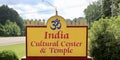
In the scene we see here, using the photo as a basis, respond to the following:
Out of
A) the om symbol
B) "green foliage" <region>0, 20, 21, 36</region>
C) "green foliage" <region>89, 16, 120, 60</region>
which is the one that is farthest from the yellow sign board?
"green foliage" <region>0, 20, 21, 36</region>

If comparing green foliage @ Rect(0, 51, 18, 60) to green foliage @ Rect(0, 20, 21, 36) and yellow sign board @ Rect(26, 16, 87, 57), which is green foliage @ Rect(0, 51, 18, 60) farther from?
green foliage @ Rect(0, 20, 21, 36)

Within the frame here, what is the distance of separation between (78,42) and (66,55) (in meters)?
0.57

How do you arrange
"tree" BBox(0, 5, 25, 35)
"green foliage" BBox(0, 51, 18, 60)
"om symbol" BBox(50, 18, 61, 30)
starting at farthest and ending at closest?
1. "tree" BBox(0, 5, 25, 35)
2. "green foliage" BBox(0, 51, 18, 60)
3. "om symbol" BBox(50, 18, 61, 30)

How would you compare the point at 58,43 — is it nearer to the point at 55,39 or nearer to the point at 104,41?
the point at 55,39

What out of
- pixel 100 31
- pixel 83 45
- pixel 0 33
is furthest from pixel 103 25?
pixel 0 33

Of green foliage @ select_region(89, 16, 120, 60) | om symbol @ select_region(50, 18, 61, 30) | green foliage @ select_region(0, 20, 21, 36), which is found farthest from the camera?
green foliage @ select_region(0, 20, 21, 36)

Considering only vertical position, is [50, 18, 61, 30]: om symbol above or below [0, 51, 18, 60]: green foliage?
above

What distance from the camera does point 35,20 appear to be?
39.0 feet

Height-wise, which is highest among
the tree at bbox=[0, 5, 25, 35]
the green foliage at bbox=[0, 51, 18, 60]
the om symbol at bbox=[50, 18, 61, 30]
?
the tree at bbox=[0, 5, 25, 35]

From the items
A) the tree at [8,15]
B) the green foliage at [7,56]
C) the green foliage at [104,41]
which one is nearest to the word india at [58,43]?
the green foliage at [7,56]

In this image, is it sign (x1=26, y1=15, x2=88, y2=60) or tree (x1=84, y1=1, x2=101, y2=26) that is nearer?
sign (x1=26, y1=15, x2=88, y2=60)

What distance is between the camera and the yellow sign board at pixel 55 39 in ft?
38.6

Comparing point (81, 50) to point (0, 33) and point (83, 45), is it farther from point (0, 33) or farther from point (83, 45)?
point (0, 33)

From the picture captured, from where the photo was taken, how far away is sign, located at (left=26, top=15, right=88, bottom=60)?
38.6ft
